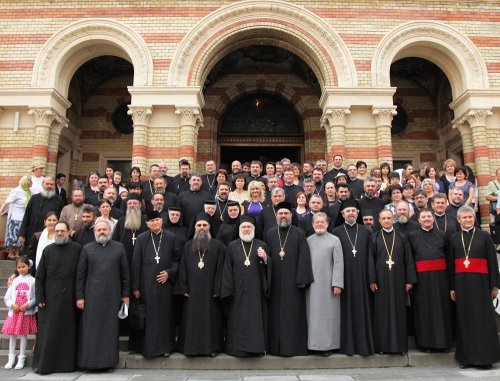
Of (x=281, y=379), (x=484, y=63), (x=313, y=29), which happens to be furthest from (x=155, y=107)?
(x=484, y=63)

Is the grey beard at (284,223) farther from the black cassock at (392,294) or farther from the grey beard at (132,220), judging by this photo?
the grey beard at (132,220)

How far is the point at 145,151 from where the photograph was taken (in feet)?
36.2

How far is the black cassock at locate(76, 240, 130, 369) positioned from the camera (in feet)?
16.0

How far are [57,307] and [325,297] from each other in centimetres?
340

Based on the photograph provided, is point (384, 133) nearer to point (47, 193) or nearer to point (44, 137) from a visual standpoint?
point (47, 193)

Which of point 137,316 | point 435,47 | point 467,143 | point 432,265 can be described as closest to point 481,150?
point 467,143

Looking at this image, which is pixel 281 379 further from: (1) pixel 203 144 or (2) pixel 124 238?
(1) pixel 203 144

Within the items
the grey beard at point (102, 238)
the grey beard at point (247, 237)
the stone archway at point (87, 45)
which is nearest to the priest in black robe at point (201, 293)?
the grey beard at point (247, 237)

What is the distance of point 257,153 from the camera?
16.0 meters

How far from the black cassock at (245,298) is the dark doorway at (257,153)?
33.0 feet

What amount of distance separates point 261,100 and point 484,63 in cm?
739

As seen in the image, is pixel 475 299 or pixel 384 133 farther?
pixel 384 133

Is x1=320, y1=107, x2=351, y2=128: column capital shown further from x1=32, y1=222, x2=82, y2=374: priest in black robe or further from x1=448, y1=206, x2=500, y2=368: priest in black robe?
x1=32, y1=222, x2=82, y2=374: priest in black robe

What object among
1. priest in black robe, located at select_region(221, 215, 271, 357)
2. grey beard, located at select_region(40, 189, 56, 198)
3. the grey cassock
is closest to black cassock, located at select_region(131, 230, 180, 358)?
priest in black robe, located at select_region(221, 215, 271, 357)
